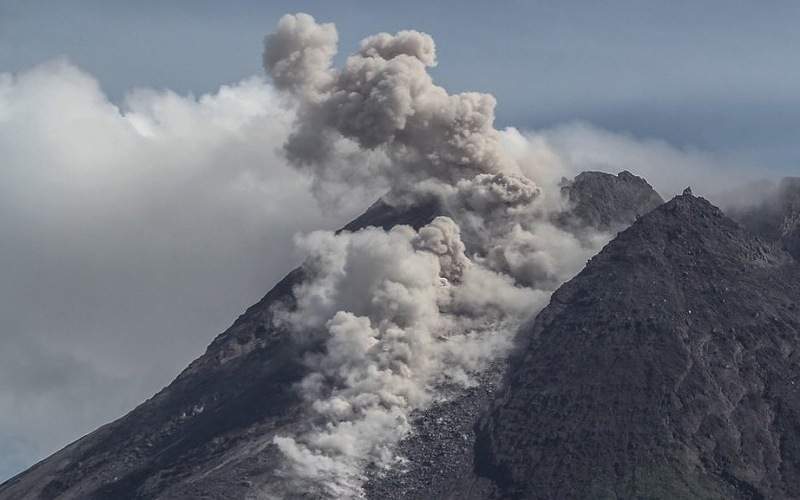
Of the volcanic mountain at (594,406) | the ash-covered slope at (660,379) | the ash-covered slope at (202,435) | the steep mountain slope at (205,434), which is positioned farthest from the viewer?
the ash-covered slope at (202,435)

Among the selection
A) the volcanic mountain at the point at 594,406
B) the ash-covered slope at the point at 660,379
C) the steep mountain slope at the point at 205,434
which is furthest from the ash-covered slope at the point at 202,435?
the ash-covered slope at the point at 660,379

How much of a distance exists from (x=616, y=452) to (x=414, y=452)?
17057mm

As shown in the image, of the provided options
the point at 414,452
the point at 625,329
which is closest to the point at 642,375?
the point at 625,329

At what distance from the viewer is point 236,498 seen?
15212cm

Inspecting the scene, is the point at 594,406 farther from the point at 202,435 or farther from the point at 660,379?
the point at 202,435

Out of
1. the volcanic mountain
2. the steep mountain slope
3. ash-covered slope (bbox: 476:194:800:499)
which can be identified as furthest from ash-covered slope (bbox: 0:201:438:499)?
ash-covered slope (bbox: 476:194:800:499)

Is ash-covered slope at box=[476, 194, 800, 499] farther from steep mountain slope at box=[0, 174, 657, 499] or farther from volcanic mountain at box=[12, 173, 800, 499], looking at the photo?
steep mountain slope at box=[0, 174, 657, 499]

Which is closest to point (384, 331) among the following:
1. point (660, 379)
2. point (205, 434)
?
point (205, 434)

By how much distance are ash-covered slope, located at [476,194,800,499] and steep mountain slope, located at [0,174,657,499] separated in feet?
24.9

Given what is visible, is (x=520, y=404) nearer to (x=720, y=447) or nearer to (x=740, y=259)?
(x=720, y=447)

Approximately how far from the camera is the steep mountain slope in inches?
6280

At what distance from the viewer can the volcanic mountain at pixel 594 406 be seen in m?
153

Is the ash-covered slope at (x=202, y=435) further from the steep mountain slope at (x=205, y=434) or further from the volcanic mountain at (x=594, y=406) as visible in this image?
the volcanic mountain at (x=594, y=406)

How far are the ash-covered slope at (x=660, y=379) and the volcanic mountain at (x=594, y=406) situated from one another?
0.16 meters
